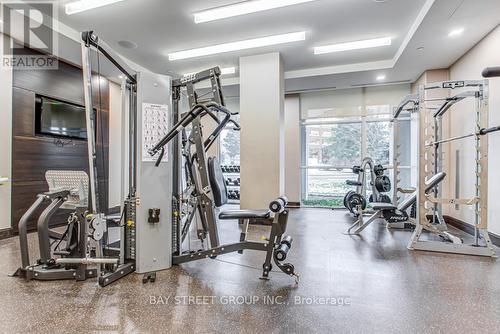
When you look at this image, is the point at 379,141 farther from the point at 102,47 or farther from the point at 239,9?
the point at 102,47

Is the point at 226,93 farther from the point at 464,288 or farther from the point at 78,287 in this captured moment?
the point at 464,288

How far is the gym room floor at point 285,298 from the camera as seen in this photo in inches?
68.4

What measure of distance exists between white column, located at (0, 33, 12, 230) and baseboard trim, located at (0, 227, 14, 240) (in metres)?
0.04

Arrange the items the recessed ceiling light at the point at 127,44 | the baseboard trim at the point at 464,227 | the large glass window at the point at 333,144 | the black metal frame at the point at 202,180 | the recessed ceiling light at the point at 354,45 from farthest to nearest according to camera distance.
→ the large glass window at the point at 333,144 → the recessed ceiling light at the point at 127,44 → the recessed ceiling light at the point at 354,45 → the baseboard trim at the point at 464,227 → the black metal frame at the point at 202,180

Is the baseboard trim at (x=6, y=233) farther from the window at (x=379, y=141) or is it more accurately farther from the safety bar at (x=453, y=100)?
the window at (x=379, y=141)

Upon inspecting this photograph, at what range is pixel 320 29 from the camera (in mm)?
4211

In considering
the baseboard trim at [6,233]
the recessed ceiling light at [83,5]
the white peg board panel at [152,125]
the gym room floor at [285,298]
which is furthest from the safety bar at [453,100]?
the baseboard trim at [6,233]

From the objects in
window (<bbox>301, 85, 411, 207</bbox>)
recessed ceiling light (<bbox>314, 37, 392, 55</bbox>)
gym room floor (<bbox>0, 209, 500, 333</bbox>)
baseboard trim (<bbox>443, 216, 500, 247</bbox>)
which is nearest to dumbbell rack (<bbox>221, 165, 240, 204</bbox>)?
window (<bbox>301, 85, 411, 207</bbox>)

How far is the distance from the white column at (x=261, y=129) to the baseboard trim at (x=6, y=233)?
3.62 metres

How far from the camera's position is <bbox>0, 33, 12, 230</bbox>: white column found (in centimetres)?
383

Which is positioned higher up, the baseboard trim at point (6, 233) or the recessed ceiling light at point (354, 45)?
the recessed ceiling light at point (354, 45)

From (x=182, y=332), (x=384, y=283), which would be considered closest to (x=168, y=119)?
(x=182, y=332)

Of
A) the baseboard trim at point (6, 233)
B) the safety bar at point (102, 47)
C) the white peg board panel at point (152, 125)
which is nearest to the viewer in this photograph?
the safety bar at point (102, 47)

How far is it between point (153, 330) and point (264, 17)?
3.98 m
